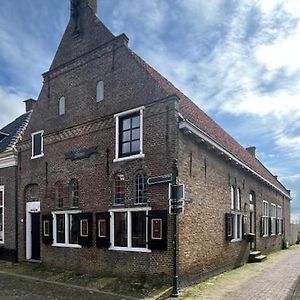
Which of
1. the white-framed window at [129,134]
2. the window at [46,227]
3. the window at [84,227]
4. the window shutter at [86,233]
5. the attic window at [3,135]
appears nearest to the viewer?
the white-framed window at [129,134]

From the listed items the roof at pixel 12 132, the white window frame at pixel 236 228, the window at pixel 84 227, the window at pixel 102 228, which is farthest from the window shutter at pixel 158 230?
the roof at pixel 12 132

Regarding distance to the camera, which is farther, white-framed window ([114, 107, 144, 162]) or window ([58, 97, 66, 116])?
window ([58, 97, 66, 116])

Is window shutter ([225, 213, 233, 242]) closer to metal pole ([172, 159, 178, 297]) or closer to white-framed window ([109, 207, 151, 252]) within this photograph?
white-framed window ([109, 207, 151, 252])

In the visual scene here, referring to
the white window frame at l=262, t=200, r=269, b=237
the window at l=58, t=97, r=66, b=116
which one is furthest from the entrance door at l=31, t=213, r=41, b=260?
the white window frame at l=262, t=200, r=269, b=237

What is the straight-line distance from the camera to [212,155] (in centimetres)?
1481

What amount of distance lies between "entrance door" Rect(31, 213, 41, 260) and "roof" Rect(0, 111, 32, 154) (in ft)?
14.0

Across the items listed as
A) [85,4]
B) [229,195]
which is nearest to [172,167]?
[229,195]

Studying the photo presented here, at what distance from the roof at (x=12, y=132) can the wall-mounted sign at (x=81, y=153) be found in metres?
5.36

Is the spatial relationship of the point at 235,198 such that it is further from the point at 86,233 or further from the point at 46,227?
the point at 46,227

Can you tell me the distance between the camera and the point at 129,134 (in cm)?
1364

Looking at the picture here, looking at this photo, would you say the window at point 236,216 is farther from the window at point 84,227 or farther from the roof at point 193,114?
the window at point 84,227

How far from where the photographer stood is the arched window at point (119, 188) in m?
13.4

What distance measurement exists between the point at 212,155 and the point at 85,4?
8714 mm

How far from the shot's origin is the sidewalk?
10.6 m
